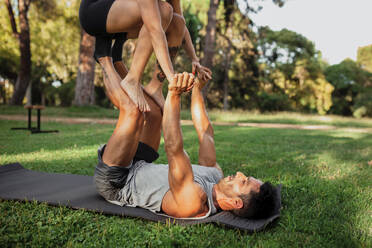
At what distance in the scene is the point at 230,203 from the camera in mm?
2018

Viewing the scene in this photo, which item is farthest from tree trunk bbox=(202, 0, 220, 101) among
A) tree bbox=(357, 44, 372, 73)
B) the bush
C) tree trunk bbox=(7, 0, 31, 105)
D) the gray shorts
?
tree bbox=(357, 44, 372, 73)

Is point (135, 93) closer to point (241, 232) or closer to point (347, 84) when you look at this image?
point (241, 232)

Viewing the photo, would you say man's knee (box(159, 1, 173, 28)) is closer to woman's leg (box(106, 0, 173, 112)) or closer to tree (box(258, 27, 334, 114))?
woman's leg (box(106, 0, 173, 112))

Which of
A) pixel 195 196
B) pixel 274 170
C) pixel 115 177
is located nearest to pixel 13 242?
pixel 115 177

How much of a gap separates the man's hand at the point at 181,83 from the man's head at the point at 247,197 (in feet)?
2.39

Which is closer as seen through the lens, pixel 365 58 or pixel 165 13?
pixel 165 13

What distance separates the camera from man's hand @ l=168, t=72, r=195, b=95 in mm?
1785

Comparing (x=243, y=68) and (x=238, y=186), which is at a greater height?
(x=243, y=68)

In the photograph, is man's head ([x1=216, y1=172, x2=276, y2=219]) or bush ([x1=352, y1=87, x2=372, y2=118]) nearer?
man's head ([x1=216, y1=172, x2=276, y2=219])

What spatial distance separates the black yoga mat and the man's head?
53 mm

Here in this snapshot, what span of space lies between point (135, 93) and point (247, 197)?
113 centimetres

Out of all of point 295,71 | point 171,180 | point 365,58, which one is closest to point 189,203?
point 171,180

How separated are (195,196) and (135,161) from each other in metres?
0.69

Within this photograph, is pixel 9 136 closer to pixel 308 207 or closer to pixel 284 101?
pixel 308 207
